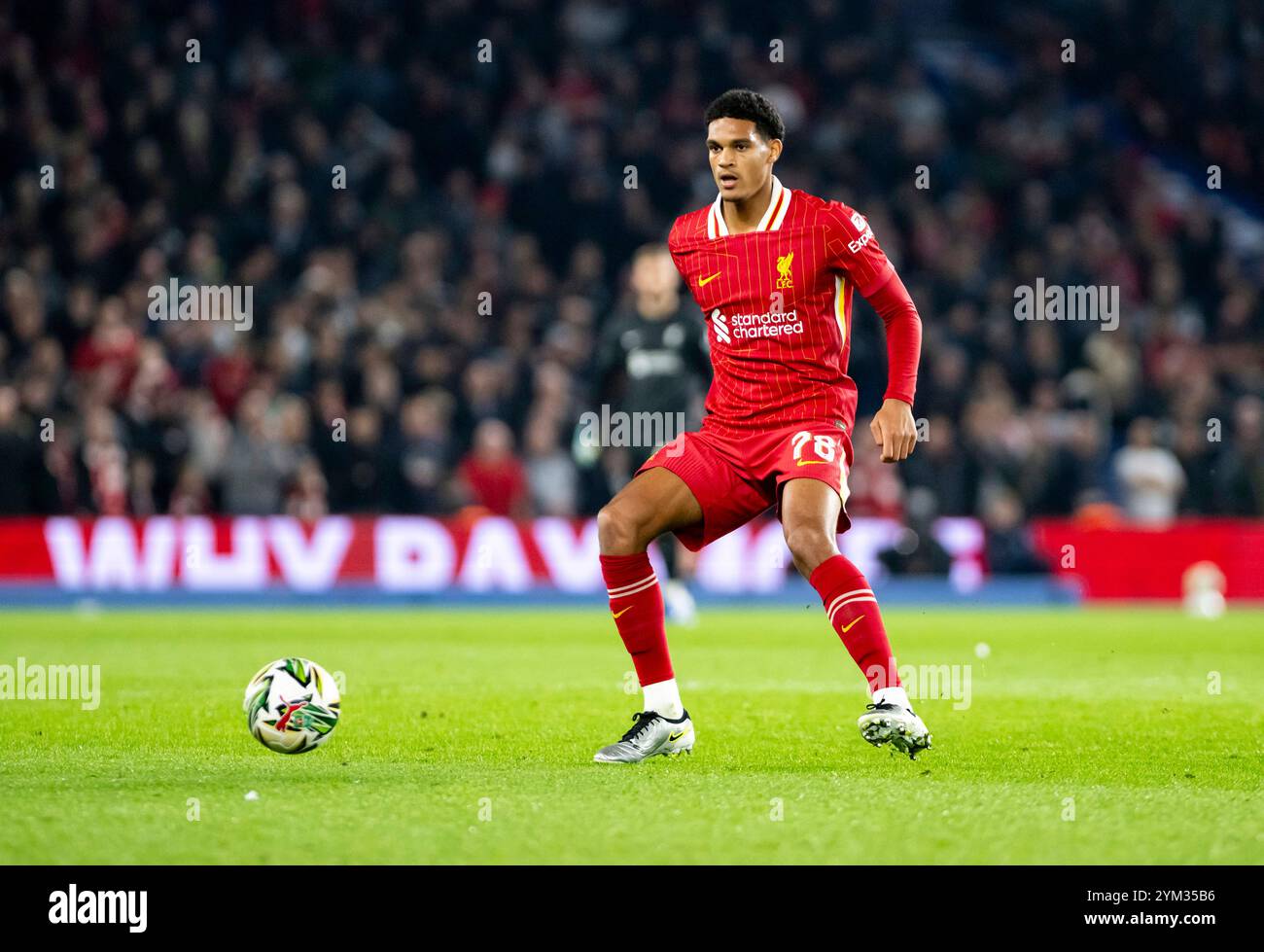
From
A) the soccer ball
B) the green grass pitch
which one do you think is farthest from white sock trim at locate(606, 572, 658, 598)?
the soccer ball

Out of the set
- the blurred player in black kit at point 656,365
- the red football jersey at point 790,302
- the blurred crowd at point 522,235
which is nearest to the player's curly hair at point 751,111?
the red football jersey at point 790,302

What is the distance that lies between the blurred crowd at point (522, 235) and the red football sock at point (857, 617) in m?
9.83

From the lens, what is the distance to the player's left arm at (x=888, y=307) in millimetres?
6371

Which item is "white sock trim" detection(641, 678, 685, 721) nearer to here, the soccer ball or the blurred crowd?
the soccer ball

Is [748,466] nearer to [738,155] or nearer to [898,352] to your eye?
[898,352]

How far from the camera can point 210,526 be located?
16.2 metres

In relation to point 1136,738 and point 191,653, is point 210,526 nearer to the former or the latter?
point 191,653

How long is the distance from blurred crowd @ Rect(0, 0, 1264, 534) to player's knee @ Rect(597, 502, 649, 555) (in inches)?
375

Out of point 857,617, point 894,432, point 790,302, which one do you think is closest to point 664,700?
point 857,617

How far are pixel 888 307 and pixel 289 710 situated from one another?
99.8 inches

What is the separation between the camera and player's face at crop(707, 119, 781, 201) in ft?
21.6

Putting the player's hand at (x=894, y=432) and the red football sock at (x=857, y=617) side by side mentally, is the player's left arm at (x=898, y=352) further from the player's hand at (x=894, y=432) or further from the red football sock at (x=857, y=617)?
the red football sock at (x=857, y=617)
